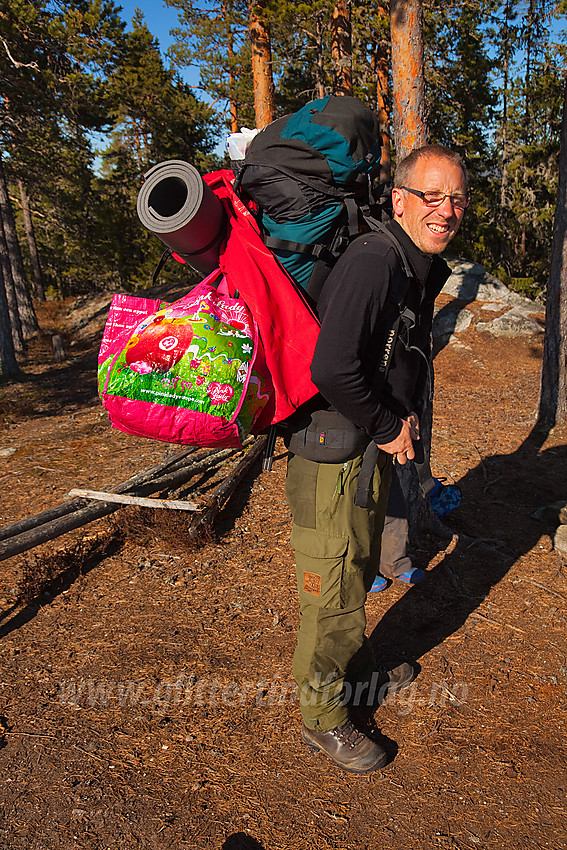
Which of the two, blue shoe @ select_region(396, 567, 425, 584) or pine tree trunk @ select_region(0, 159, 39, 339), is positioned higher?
pine tree trunk @ select_region(0, 159, 39, 339)

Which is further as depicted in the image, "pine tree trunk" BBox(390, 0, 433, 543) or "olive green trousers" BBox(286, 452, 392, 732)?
"pine tree trunk" BBox(390, 0, 433, 543)

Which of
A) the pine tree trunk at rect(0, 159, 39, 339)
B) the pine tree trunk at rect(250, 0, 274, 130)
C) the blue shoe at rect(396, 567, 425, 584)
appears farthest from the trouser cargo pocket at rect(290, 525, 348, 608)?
the pine tree trunk at rect(0, 159, 39, 339)

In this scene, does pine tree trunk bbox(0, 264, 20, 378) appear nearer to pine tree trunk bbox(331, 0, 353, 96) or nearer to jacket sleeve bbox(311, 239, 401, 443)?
pine tree trunk bbox(331, 0, 353, 96)

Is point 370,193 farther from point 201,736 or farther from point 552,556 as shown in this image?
point 552,556

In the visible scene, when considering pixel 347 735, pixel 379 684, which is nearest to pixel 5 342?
pixel 379 684

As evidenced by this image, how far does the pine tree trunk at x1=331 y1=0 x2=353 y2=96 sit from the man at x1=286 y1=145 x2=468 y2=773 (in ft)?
38.7

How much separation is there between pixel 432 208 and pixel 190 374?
1.17 m

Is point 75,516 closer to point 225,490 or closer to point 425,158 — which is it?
point 225,490

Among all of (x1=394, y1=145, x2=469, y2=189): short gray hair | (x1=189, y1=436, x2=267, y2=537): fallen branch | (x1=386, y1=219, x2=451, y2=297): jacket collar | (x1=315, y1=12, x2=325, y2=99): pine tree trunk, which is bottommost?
(x1=189, y1=436, x2=267, y2=537): fallen branch

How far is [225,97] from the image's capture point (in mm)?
21031

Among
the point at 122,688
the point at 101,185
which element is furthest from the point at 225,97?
the point at 122,688

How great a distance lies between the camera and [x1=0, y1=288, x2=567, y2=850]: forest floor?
8.52ft

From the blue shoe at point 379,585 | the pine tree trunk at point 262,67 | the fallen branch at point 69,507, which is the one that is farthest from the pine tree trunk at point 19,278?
the blue shoe at point 379,585

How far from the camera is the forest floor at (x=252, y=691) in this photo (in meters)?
2.60
